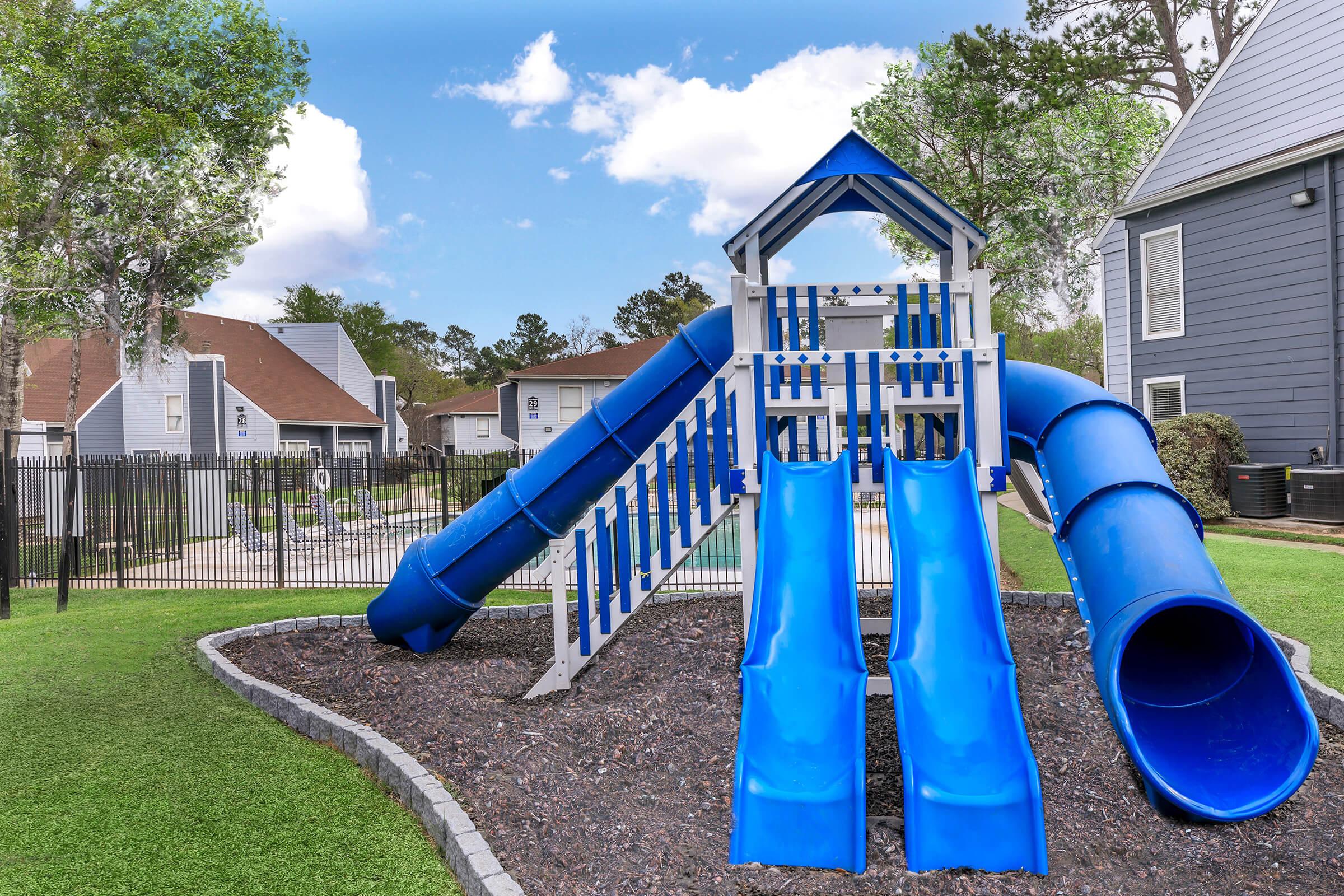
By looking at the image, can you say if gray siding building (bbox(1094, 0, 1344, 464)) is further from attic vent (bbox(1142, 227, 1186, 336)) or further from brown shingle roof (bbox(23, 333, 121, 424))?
brown shingle roof (bbox(23, 333, 121, 424))

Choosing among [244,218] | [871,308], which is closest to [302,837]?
[871,308]

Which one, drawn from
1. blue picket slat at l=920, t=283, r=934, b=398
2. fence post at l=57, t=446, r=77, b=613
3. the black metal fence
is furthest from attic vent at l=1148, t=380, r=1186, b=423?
fence post at l=57, t=446, r=77, b=613

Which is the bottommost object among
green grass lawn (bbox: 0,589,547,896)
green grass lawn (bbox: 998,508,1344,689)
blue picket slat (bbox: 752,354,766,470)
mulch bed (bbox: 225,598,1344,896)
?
green grass lawn (bbox: 0,589,547,896)

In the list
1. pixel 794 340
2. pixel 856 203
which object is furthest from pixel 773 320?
pixel 856 203

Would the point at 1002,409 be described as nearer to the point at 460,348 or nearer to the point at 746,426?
the point at 746,426

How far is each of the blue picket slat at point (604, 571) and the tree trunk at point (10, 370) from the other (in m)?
19.4

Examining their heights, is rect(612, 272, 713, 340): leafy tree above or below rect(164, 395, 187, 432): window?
above

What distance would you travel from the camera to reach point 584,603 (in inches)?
249

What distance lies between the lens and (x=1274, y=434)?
14.7 metres

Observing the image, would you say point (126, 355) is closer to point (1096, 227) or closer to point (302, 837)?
point (302, 837)

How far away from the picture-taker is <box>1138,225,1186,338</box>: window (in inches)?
649

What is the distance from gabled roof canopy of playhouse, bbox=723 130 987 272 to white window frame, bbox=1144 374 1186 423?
11.9m

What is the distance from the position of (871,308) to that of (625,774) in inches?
137

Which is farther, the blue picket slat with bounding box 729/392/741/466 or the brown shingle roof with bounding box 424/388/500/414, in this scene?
the brown shingle roof with bounding box 424/388/500/414
